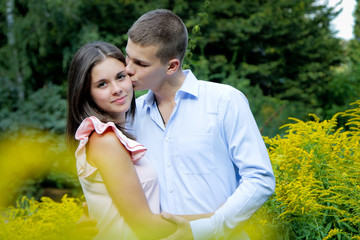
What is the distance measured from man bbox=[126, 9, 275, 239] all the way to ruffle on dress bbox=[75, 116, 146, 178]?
0.18 m

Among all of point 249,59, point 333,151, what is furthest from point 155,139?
point 249,59

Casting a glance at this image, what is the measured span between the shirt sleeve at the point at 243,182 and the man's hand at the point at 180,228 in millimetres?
28

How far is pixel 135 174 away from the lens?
208 cm

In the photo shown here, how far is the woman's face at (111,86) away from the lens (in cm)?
230

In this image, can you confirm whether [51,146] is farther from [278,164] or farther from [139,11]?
[278,164]

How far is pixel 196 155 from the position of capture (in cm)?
219

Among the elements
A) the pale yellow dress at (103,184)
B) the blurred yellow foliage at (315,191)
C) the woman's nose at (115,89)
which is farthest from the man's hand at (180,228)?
the blurred yellow foliage at (315,191)

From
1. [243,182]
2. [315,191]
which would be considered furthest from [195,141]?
[315,191]

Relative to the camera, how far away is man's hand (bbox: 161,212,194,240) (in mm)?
2068

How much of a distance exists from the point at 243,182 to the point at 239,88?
16.9ft

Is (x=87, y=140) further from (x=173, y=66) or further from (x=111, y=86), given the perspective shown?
(x=173, y=66)

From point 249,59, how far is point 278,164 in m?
7.02

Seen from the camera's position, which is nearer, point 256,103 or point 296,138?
point 296,138

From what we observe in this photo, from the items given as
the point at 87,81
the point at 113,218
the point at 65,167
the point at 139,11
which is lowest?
the point at 65,167
